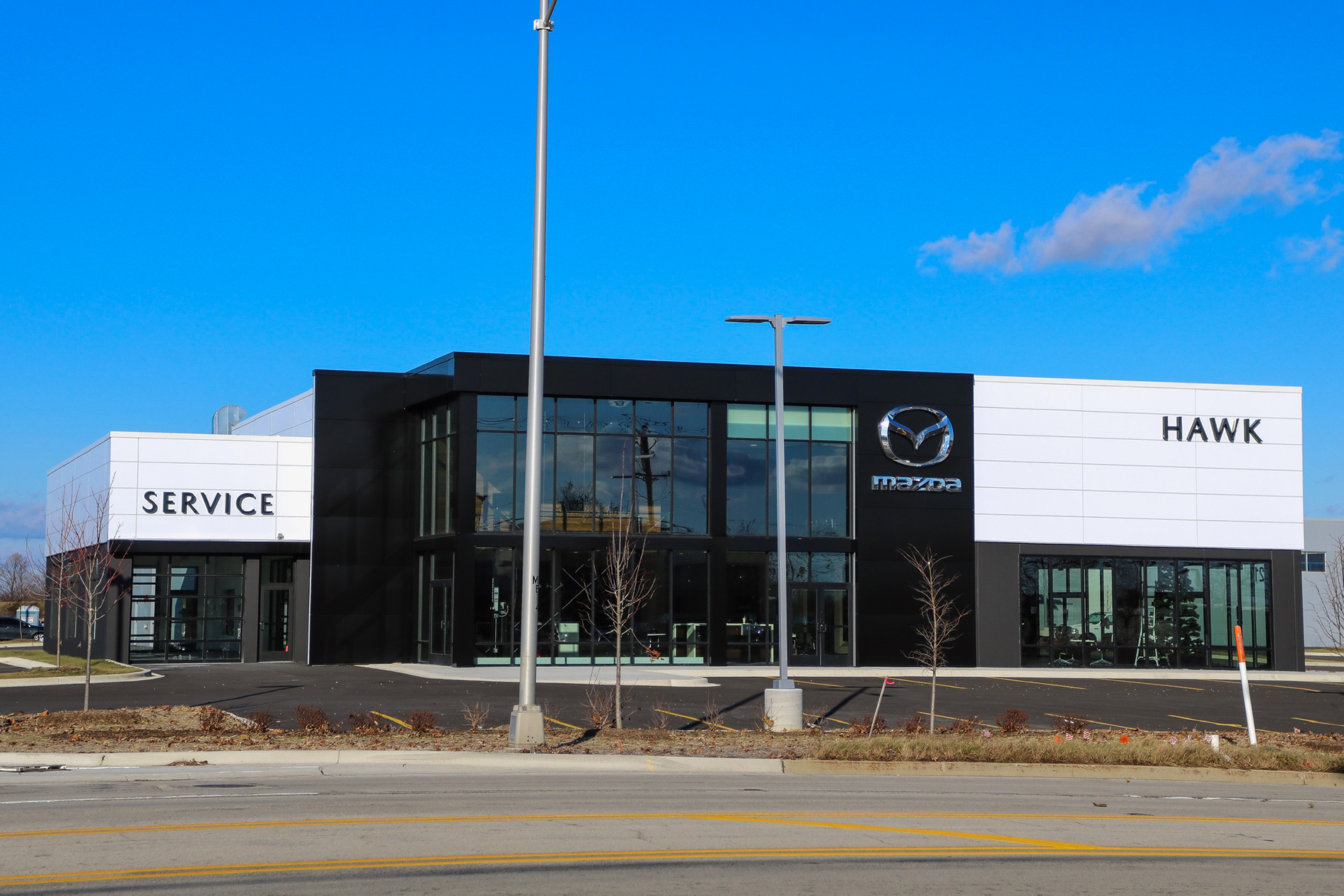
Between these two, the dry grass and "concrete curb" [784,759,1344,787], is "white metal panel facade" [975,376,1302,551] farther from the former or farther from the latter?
"concrete curb" [784,759,1344,787]

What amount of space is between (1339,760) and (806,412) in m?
23.2

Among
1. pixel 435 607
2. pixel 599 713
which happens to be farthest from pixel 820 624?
pixel 599 713

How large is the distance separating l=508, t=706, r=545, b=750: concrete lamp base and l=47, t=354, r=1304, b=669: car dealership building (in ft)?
63.3

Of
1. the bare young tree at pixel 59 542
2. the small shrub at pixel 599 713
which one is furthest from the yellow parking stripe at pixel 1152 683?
the bare young tree at pixel 59 542

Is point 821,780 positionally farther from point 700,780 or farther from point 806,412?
point 806,412

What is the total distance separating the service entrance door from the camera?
38250mm

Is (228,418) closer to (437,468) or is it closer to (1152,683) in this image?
(437,468)

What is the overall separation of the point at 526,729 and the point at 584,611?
19875 millimetres

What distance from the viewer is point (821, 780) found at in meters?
15.3

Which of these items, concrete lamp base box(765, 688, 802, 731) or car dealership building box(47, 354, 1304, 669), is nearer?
concrete lamp base box(765, 688, 802, 731)

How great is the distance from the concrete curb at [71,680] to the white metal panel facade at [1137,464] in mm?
23824

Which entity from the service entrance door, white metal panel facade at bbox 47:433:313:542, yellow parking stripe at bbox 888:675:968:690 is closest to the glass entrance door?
white metal panel facade at bbox 47:433:313:542

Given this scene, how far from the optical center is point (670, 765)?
1631 centimetres

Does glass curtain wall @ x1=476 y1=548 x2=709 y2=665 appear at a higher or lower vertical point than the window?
lower
